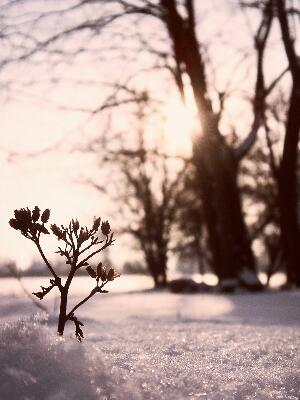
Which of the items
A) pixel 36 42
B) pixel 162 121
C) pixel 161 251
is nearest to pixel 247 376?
pixel 36 42

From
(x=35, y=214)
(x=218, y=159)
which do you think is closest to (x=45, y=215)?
(x=35, y=214)

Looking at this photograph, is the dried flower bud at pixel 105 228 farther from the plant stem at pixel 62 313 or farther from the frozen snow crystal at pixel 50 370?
the frozen snow crystal at pixel 50 370

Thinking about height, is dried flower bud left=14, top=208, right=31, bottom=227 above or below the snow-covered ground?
above

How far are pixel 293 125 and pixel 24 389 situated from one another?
9318 millimetres

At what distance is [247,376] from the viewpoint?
2137 millimetres

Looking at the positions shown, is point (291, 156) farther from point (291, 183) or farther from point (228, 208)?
point (228, 208)

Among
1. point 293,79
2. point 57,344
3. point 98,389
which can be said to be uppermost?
point 293,79

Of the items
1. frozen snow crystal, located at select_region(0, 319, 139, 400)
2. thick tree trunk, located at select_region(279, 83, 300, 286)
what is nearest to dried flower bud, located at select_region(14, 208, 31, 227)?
frozen snow crystal, located at select_region(0, 319, 139, 400)

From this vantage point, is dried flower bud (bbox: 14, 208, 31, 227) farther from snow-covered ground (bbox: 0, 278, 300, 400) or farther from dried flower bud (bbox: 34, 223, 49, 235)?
snow-covered ground (bbox: 0, 278, 300, 400)

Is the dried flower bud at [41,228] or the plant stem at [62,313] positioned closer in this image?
the plant stem at [62,313]

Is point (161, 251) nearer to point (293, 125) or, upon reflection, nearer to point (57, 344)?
point (293, 125)

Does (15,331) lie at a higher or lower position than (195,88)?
lower

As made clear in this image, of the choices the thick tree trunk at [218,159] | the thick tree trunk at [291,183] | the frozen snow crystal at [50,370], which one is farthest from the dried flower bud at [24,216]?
the thick tree trunk at [291,183]

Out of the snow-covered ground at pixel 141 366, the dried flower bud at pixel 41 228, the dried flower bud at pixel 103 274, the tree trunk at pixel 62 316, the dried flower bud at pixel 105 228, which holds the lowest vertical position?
the snow-covered ground at pixel 141 366
